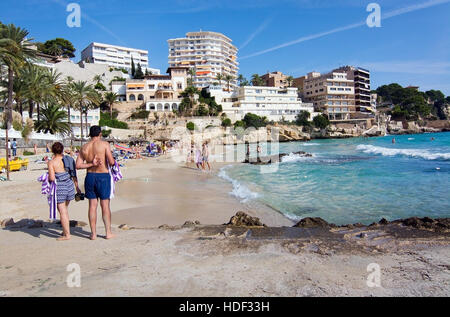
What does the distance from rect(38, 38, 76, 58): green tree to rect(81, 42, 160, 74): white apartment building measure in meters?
8.88

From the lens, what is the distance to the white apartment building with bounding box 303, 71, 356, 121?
290ft

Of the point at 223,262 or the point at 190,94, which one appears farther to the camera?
the point at 190,94

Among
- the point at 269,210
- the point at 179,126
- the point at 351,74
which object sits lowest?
the point at 269,210

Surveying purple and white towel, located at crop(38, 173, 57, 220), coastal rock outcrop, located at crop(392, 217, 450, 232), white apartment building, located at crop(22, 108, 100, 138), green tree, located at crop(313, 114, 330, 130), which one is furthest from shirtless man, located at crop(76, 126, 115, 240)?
green tree, located at crop(313, 114, 330, 130)

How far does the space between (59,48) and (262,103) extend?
5686cm

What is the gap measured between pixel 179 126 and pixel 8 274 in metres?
58.7

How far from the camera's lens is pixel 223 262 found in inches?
147

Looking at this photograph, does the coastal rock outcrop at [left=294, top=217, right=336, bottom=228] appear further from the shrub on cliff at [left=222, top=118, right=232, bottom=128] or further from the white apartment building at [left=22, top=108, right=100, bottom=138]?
the shrub on cliff at [left=222, top=118, right=232, bottom=128]

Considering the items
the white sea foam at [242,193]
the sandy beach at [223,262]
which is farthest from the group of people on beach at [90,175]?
the white sea foam at [242,193]

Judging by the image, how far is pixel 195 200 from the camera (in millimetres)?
9734

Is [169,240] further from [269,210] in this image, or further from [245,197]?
[245,197]

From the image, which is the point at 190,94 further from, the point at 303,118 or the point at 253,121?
the point at 303,118

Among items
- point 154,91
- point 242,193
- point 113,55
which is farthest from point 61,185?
point 113,55
